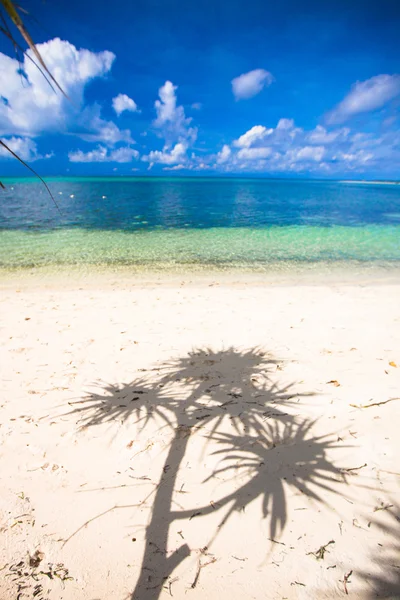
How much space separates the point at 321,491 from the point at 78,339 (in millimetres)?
5833

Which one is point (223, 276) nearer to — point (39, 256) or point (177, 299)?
point (177, 299)

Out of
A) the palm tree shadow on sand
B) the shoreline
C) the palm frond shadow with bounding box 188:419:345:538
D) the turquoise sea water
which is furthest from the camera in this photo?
the turquoise sea water

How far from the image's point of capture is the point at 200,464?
3.55m

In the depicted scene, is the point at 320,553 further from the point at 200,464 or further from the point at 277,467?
the point at 200,464

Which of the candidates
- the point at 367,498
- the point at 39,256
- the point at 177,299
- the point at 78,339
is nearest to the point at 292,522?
the point at 367,498

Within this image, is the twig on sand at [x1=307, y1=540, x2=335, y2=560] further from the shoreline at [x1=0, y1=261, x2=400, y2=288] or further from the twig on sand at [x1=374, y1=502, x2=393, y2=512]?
the shoreline at [x1=0, y1=261, x2=400, y2=288]

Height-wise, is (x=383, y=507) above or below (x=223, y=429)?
above

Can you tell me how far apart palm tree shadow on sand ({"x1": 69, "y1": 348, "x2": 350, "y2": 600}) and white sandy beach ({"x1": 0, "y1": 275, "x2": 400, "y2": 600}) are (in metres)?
0.02

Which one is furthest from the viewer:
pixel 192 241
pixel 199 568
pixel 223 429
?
pixel 192 241

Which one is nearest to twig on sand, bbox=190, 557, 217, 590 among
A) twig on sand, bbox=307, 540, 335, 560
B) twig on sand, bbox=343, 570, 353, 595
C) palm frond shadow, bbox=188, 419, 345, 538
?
palm frond shadow, bbox=188, 419, 345, 538

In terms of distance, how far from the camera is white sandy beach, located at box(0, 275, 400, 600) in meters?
2.57

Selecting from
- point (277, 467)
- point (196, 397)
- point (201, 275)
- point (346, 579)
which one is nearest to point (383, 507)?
point (346, 579)

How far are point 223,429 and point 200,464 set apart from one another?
0.65 metres

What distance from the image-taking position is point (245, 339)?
690 cm
